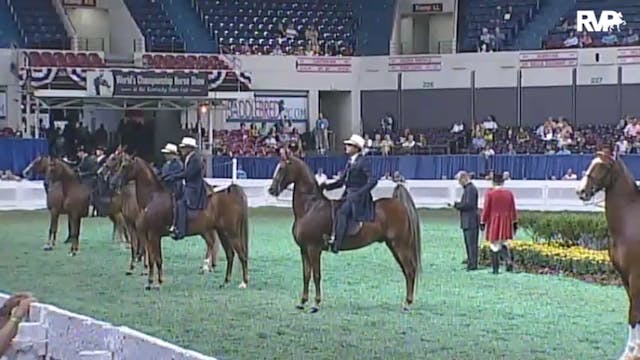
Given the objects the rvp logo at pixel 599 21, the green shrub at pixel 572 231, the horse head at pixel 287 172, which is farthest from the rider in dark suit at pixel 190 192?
the rvp logo at pixel 599 21

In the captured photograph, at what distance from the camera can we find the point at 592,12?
49.7m

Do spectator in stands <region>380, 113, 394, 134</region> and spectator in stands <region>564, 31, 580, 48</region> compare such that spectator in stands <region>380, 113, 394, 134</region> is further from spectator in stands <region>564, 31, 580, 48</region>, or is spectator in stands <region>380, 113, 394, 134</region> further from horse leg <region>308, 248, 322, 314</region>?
horse leg <region>308, 248, 322, 314</region>

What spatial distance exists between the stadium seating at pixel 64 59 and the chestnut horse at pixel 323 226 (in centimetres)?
2932

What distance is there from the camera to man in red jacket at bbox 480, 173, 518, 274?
21.0 meters

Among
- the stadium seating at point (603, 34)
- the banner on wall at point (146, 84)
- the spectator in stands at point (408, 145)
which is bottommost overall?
the spectator in stands at point (408, 145)

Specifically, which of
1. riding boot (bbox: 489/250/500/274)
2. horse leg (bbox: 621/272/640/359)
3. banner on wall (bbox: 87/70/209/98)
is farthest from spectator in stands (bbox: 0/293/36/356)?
banner on wall (bbox: 87/70/209/98)

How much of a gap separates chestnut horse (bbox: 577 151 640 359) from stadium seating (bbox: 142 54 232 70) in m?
35.6

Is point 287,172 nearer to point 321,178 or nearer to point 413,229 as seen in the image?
point 413,229

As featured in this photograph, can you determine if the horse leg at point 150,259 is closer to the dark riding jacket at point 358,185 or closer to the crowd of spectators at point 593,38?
the dark riding jacket at point 358,185

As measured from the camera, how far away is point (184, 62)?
1868 inches

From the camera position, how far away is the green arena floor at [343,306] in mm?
13125

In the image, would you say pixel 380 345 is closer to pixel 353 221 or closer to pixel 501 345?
pixel 501 345

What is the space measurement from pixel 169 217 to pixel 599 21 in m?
33.6

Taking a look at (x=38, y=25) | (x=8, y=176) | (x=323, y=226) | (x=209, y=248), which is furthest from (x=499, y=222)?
(x=38, y=25)
